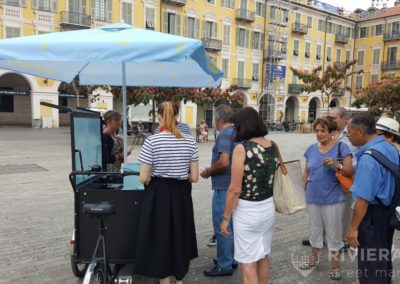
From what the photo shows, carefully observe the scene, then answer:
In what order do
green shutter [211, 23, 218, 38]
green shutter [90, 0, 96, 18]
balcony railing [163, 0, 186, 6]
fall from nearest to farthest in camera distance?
1. green shutter [90, 0, 96, 18]
2. balcony railing [163, 0, 186, 6]
3. green shutter [211, 23, 218, 38]

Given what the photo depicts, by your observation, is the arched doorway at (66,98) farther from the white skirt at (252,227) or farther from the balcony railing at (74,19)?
the white skirt at (252,227)

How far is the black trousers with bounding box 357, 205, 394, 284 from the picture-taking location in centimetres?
276

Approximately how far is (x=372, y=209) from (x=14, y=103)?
32.3 meters

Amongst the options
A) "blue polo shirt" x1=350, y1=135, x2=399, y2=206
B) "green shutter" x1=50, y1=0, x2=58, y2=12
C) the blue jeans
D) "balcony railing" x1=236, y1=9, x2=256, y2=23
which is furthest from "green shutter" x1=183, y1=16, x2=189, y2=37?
"blue polo shirt" x1=350, y1=135, x2=399, y2=206

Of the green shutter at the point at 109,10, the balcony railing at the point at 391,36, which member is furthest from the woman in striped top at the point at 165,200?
the balcony railing at the point at 391,36

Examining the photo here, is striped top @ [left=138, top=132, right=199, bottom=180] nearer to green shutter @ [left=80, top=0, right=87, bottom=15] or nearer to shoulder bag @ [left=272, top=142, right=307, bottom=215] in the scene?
shoulder bag @ [left=272, top=142, right=307, bottom=215]

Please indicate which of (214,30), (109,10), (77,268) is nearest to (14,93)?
(109,10)

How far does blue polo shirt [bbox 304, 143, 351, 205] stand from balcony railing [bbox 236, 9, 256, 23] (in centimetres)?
3471

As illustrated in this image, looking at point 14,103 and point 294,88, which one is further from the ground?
point 294,88

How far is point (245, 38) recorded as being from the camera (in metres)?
37.3

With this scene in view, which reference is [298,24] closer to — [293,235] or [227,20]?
[227,20]

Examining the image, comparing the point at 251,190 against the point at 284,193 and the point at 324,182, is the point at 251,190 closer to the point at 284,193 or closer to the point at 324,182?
the point at 284,193

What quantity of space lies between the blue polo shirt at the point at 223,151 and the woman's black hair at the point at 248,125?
60 centimetres

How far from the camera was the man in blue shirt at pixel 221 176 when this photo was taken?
3.42 metres
